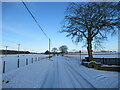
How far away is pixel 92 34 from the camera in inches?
535

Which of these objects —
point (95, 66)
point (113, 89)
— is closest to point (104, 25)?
point (95, 66)

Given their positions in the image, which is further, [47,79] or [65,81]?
[47,79]

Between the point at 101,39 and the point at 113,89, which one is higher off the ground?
the point at 101,39

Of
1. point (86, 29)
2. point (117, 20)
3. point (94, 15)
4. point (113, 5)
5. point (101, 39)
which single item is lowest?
point (101, 39)

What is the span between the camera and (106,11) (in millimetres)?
11000

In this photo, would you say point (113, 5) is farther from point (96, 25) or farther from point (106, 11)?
point (96, 25)

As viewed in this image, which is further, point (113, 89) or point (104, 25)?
point (104, 25)

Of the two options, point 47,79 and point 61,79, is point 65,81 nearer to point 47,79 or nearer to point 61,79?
point 61,79

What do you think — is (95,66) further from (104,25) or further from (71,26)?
(71,26)

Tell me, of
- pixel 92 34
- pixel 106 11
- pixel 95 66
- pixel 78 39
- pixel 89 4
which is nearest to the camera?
pixel 95 66

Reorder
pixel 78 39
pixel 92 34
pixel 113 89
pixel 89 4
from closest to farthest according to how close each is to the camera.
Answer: pixel 113 89, pixel 89 4, pixel 92 34, pixel 78 39

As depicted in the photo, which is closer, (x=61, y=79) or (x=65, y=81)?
(x=65, y=81)

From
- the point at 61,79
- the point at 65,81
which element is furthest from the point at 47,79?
the point at 65,81

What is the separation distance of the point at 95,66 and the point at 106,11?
743cm
